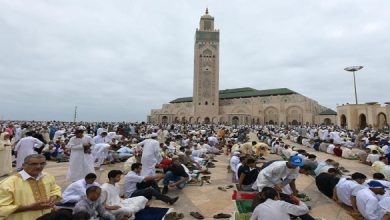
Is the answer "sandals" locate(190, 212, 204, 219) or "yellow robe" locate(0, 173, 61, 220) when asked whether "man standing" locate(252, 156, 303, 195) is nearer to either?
"sandals" locate(190, 212, 204, 219)

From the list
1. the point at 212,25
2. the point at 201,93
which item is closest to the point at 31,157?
the point at 201,93

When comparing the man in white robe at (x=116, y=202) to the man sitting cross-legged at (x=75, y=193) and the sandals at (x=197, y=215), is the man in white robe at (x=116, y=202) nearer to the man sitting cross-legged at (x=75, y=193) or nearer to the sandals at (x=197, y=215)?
the man sitting cross-legged at (x=75, y=193)

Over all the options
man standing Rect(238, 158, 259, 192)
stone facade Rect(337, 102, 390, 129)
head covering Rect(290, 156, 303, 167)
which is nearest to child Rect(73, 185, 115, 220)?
man standing Rect(238, 158, 259, 192)

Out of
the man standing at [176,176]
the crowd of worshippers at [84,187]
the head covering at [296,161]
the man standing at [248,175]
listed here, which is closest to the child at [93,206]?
the crowd of worshippers at [84,187]

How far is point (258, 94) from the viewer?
2200 inches

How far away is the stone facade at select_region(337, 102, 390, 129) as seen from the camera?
2651 cm

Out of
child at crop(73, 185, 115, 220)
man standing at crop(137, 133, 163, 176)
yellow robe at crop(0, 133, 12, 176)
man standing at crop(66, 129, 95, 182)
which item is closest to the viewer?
child at crop(73, 185, 115, 220)

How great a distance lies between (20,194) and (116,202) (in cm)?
156

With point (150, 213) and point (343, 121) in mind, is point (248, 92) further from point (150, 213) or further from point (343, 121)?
point (150, 213)

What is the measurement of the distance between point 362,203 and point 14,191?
4.38 meters

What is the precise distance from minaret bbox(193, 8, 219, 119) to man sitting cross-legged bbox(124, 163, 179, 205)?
4874 centimetres

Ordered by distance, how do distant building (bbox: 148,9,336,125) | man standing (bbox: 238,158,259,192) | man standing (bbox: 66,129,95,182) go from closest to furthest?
1. man standing (bbox: 238,158,259,192)
2. man standing (bbox: 66,129,95,182)
3. distant building (bbox: 148,9,336,125)

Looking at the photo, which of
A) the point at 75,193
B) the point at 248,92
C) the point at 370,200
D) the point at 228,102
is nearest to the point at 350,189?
the point at 370,200

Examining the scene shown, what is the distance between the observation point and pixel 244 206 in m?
3.95
